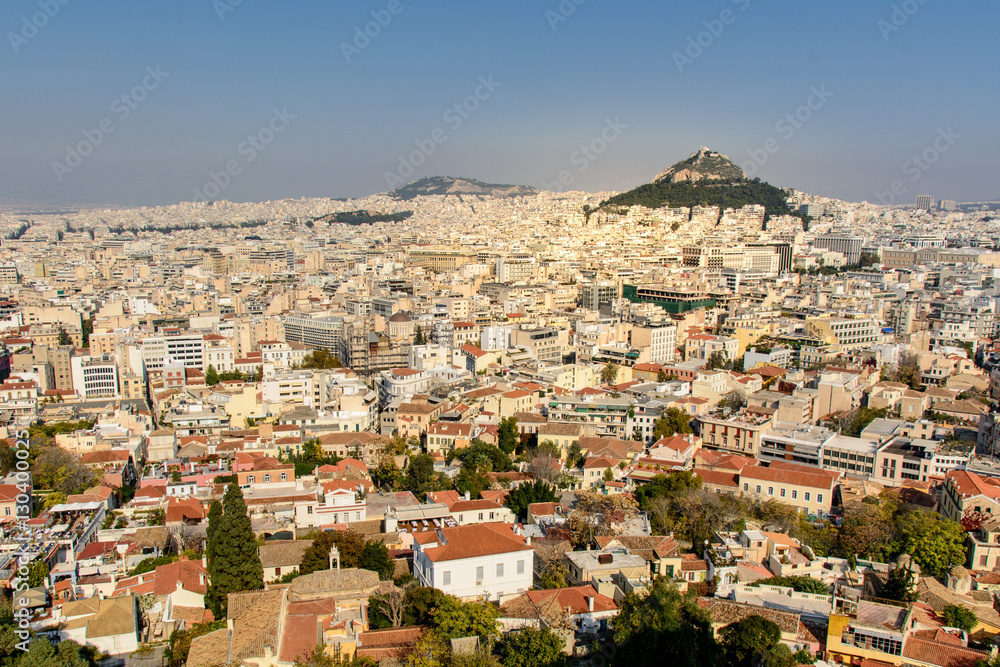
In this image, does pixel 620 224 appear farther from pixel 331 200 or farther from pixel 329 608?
pixel 331 200

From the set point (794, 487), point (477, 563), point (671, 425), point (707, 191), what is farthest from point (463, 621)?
point (707, 191)

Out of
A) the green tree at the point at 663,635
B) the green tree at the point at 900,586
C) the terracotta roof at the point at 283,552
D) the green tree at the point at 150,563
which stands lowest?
the green tree at the point at 150,563

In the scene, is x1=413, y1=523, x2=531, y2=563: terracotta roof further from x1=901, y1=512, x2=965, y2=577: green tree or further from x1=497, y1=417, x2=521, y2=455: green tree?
x1=497, y1=417, x2=521, y2=455: green tree

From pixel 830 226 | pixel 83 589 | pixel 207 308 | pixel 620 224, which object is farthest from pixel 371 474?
pixel 830 226

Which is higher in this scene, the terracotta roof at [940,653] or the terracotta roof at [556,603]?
the terracotta roof at [556,603]

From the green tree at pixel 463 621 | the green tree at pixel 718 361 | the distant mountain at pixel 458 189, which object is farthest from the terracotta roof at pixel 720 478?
the distant mountain at pixel 458 189

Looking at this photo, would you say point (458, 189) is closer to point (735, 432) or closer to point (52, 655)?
point (735, 432)

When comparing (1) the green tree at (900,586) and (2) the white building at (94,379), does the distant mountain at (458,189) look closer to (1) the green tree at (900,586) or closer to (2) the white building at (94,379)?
(2) the white building at (94,379)

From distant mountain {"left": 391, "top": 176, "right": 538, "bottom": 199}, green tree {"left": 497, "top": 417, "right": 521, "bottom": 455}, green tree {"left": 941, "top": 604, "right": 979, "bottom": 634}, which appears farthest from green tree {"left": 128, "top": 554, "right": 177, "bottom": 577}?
distant mountain {"left": 391, "top": 176, "right": 538, "bottom": 199}
